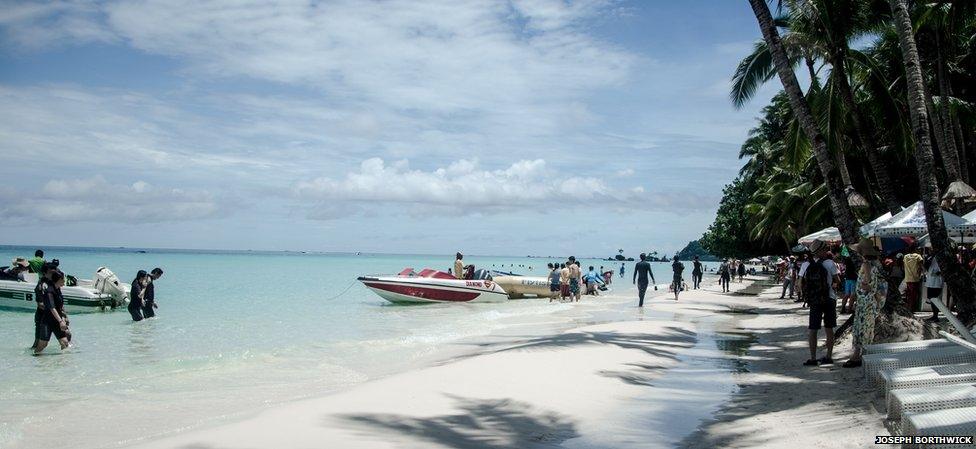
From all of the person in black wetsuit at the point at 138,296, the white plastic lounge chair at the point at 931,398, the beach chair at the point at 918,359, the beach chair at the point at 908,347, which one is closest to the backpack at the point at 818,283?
the beach chair at the point at 908,347

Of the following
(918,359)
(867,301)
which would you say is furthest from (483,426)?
(867,301)

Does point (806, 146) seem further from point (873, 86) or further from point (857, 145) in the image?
point (857, 145)

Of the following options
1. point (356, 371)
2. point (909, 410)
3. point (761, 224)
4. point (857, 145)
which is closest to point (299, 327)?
point (356, 371)

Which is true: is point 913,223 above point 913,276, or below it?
above

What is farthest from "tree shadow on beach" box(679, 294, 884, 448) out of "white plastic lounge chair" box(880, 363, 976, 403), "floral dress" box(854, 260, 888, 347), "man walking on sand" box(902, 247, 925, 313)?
"man walking on sand" box(902, 247, 925, 313)

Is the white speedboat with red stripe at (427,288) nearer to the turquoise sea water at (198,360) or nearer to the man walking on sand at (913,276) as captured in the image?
the turquoise sea water at (198,360)

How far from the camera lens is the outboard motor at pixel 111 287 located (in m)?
21.0

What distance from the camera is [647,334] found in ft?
45.2

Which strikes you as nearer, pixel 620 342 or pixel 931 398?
pixel 931 398

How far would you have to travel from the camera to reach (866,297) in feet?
29.6

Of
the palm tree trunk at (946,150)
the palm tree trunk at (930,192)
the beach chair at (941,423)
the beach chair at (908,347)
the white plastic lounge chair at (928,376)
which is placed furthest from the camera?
the palm tree trunk at (946,150)

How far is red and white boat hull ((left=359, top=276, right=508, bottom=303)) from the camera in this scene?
84.3 ft

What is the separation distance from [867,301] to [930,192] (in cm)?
225

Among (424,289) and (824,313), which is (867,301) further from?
(424,289)
